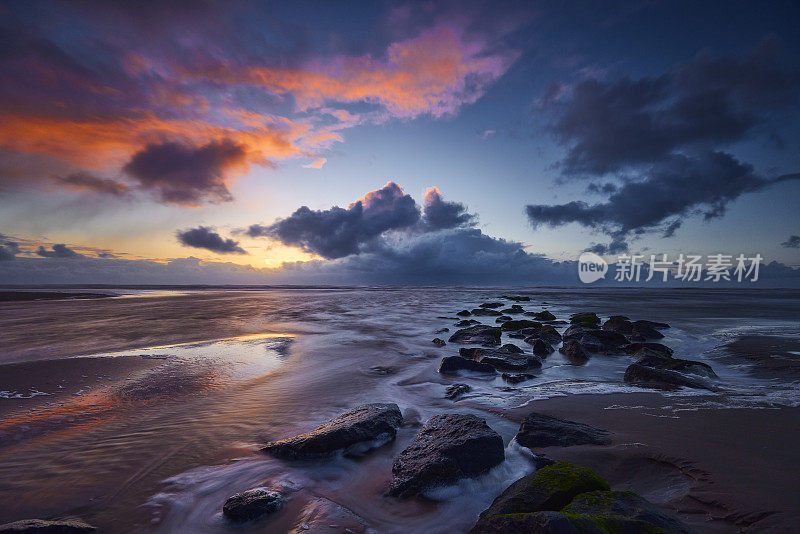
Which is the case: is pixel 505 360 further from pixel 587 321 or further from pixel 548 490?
pixel 587 321

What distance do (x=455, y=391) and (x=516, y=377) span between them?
1.69 meters

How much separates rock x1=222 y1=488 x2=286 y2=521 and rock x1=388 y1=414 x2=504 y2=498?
122cm

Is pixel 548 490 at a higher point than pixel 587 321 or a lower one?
higher

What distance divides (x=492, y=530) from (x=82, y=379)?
31.1 feet

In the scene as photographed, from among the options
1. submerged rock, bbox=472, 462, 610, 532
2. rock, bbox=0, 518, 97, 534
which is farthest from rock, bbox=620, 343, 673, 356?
rock, bbox=0, 518, 97, 534

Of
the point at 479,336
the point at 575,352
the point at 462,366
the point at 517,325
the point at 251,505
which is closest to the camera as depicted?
the point at 251,505

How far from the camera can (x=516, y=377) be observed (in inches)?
294

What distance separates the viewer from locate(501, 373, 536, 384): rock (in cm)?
743

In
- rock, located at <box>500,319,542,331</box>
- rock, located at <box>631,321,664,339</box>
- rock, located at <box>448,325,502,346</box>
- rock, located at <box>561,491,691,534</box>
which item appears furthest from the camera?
rock, located at <box>500,319,542,331</box>

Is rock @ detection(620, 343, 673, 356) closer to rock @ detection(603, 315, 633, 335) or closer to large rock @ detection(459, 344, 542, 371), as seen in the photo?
large rock @ detection(459, 344, 542, 371)

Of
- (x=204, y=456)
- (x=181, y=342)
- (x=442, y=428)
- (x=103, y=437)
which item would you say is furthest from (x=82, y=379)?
(x=442, y=428)

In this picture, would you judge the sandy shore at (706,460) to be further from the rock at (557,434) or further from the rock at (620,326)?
the rock at (620,326)

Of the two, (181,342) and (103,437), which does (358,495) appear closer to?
(103,437)

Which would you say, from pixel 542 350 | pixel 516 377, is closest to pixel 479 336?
pixel 542 350
